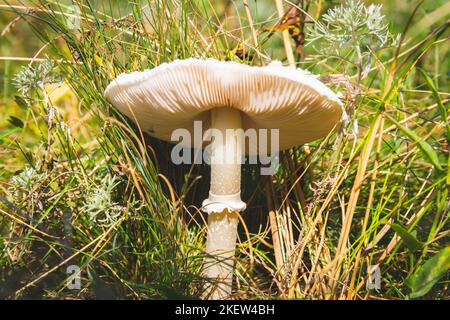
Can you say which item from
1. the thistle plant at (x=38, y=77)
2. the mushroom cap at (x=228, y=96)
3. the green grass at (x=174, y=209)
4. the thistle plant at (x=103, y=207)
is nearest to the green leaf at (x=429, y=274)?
the green grass at (x=174, y=209)

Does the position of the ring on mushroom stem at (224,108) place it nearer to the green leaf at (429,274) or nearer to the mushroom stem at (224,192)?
the mushroom stem at (224,192)

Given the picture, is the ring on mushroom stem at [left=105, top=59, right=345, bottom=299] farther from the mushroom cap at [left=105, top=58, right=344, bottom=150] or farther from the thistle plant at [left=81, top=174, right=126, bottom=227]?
the thistle plant at [left=81, top=174, right=126, bottom=227]

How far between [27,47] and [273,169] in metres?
3.17

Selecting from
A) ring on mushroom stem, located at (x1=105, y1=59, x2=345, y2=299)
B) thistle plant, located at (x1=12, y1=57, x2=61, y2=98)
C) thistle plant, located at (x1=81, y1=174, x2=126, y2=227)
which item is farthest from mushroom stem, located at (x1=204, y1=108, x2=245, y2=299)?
thistle plant, located at (x1=12, y1=57, x2=61, y2=98)

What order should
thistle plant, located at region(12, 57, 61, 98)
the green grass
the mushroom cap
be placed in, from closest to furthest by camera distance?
the mushroom cap → the green grass → thistle plant, located at region(12, 57, 61, 98)

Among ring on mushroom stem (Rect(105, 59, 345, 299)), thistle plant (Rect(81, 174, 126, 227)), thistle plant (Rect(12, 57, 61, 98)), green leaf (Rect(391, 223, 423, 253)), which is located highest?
thistle plant (Rect(12, 57, 61, 98))

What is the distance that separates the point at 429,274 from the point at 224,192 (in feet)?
2.62

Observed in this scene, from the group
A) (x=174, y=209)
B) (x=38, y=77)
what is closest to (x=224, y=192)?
(x=174, y=209)

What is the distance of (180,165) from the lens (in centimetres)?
224

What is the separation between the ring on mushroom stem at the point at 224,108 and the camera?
1.53 m

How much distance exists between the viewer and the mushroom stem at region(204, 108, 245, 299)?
1.85 metres

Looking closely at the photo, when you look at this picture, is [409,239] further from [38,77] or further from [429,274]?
[38,77]
